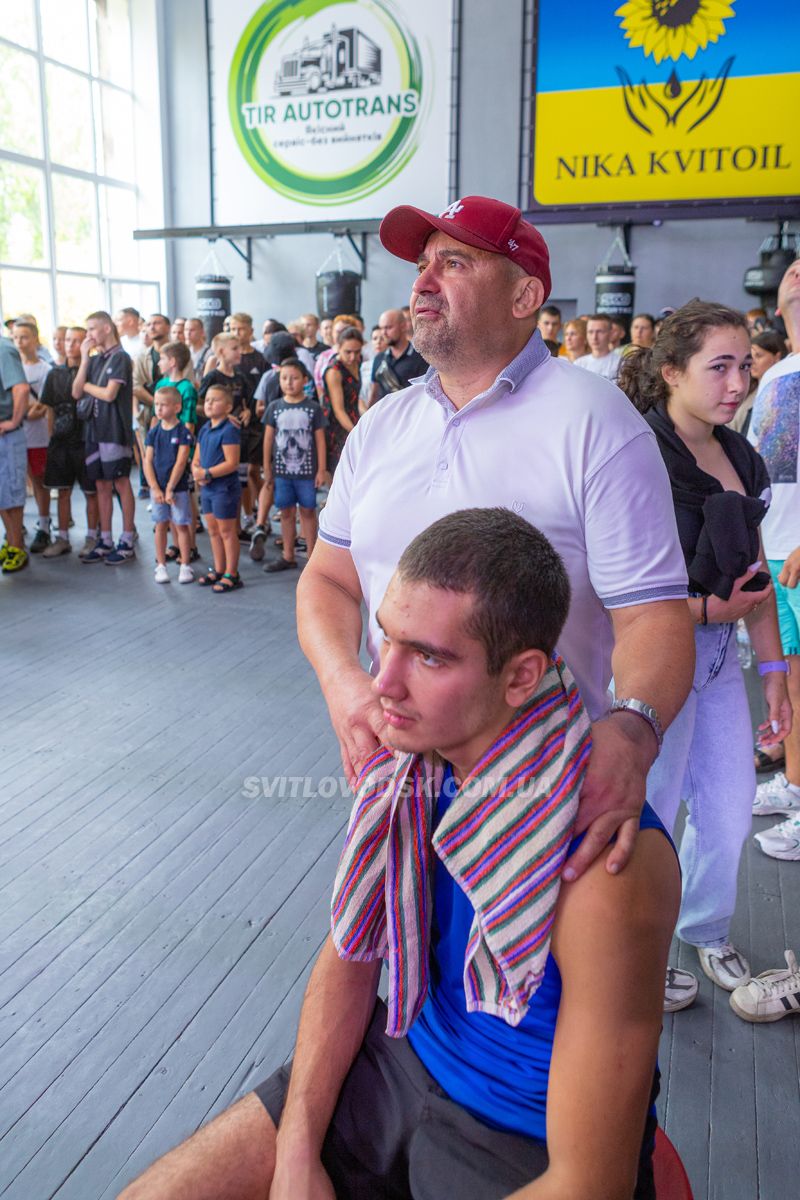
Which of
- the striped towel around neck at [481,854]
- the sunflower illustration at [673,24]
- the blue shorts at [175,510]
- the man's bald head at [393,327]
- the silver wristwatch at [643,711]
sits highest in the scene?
the sunflower illustration at [673,24]

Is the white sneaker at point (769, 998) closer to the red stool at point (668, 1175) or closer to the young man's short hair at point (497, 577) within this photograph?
the red stool at point (668, 1175)

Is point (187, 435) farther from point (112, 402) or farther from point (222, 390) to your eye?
point (112, 402)

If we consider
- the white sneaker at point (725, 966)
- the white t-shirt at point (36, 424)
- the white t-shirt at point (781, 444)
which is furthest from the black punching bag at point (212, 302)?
the white sneaker at point (725, 966)

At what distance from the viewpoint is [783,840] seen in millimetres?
3002

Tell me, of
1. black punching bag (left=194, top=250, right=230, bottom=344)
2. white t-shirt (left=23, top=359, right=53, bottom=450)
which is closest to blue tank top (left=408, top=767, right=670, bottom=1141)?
white t-shirt (left=23, top=359, right=53, bottom=450)

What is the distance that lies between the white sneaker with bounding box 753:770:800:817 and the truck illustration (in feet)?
39.3

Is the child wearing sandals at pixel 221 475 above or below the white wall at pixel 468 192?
below

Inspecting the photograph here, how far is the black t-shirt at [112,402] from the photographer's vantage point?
6.52 m

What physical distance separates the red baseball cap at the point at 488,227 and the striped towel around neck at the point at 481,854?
2.28 ft

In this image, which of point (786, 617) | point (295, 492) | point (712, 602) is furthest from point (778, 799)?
point (295, 492)

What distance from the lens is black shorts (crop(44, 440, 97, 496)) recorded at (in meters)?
6.71

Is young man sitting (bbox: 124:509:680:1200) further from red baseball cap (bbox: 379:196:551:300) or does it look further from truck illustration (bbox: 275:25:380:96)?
truck illustration (bbox: 275:25:380:96)

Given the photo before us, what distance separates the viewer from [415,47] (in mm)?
12344

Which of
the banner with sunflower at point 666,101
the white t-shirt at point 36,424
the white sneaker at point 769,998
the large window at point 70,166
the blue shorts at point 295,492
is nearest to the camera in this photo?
the white sneaker at point 769,998
